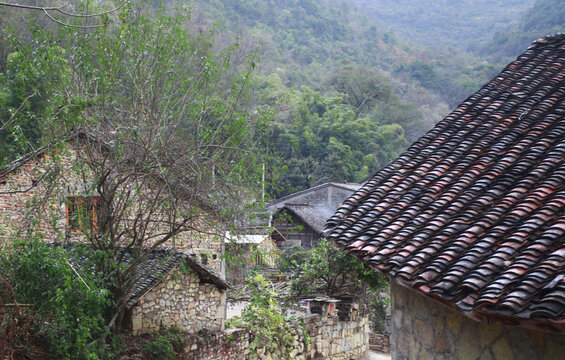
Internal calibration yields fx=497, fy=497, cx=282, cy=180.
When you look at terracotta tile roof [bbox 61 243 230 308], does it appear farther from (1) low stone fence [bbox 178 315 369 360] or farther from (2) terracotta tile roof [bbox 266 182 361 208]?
(2) terracotta tile roof [bbox 266 182 361 208]

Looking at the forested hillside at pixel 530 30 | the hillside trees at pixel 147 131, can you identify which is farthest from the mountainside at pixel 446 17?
the hillside trees at pixel 147 131

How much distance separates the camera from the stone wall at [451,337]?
4.15m

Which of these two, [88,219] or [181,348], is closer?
[88,219]

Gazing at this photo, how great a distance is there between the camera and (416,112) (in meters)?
50.0

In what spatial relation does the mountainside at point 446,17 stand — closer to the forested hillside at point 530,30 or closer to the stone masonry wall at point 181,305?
the forested hillside at point 530,30

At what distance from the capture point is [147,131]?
374 inches

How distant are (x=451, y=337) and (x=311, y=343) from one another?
31.4 feet

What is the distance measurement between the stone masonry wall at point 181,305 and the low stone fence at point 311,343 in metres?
0.64

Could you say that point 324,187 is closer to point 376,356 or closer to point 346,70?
point 376,356

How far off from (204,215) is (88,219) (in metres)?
2.22

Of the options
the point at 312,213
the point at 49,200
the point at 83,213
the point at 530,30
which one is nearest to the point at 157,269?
the point at 83,213

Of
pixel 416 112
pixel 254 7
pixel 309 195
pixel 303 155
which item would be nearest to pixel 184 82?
pixel 309 195

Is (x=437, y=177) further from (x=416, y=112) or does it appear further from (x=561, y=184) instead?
(x=416, y=112)

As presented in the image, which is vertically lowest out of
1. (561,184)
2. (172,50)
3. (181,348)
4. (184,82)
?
(181,348)
